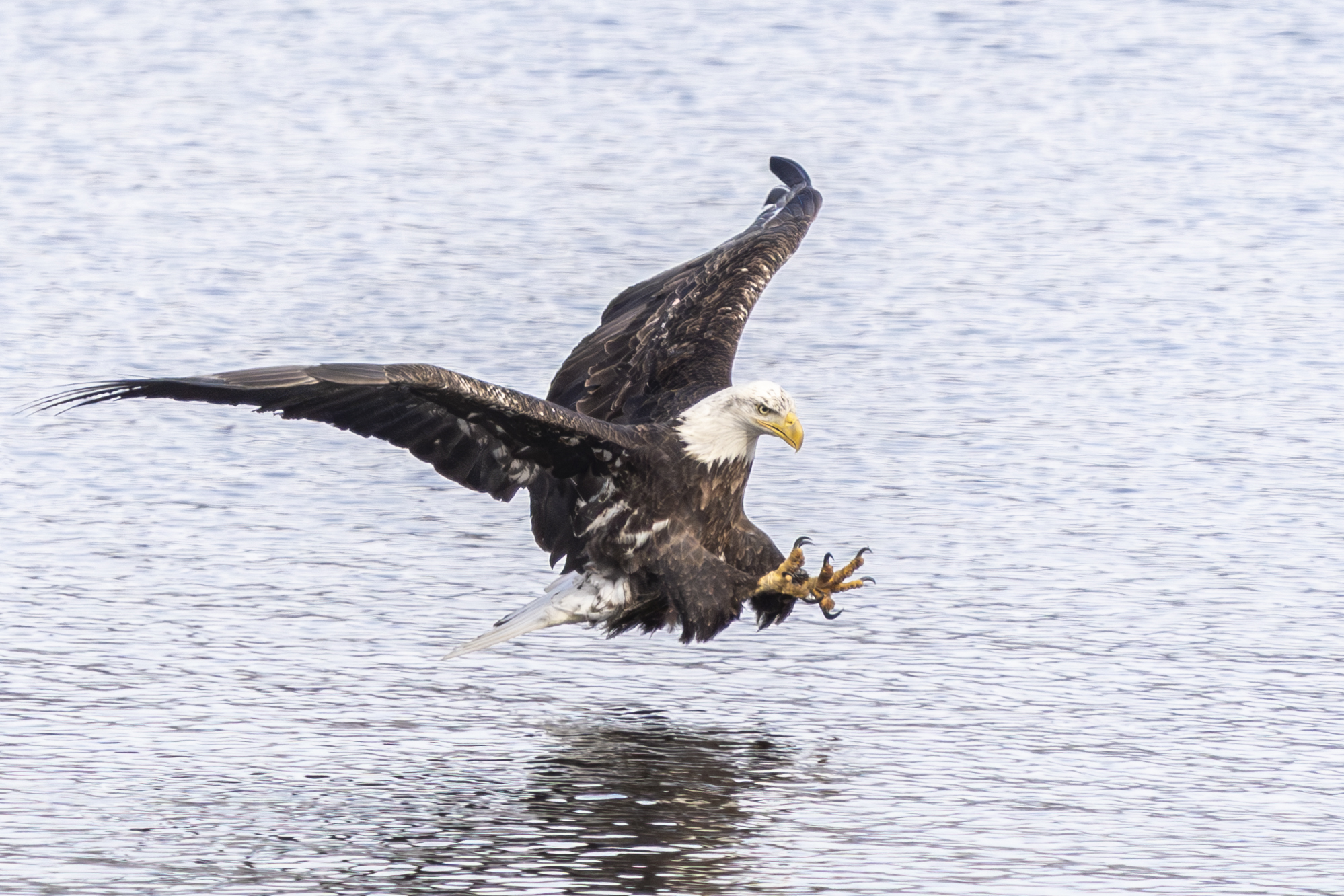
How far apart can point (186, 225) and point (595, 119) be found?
3062 mm

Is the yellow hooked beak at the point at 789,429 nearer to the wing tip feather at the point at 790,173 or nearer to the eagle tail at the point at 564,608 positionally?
the eagle tail at the point at 564,608

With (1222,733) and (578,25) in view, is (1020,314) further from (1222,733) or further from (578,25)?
(578,25)

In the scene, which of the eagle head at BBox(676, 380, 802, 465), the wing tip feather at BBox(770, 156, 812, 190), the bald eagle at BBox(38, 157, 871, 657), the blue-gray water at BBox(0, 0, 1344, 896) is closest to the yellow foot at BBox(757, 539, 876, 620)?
the bald eagle at BBox(38, 157, 871, 657)

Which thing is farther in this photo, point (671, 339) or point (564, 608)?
point (671, 339)

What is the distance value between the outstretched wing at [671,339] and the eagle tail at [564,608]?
66cm

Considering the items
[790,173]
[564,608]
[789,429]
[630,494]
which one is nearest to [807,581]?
[789,429]

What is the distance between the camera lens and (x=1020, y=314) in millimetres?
11391

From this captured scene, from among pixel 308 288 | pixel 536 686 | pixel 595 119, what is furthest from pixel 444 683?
pixel 595 119

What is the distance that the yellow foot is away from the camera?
7465 mm

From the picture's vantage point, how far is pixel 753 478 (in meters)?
9.30

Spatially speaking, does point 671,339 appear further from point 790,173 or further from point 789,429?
point 790,173

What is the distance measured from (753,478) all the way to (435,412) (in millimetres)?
2187

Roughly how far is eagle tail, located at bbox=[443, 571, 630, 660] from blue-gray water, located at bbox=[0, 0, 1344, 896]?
16cm

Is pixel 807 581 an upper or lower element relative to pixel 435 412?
lower
